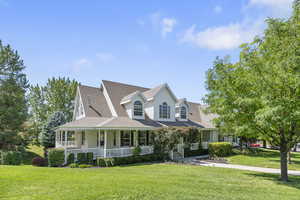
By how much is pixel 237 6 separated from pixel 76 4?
389 inches

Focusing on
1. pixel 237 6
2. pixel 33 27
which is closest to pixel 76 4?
pixel 33 27

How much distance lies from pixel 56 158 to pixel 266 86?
14967mm

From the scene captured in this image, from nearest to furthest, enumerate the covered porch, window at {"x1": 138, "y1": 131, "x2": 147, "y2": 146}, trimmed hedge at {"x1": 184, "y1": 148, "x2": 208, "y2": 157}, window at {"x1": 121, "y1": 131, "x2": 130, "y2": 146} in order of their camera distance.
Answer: the covered porch → window at {"x1": 121, "y1": 131, "x2": 130, "y2": 146} → window at {"x1": 138, "y1": 131, "x2": 147, "y2": 146} → trimmed hedge at {"x1": 184, "y1": 148, "x2": 208, "y2": 157}

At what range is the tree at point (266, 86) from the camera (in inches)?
355

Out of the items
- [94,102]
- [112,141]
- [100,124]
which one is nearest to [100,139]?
[112,141]

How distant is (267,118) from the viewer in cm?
891

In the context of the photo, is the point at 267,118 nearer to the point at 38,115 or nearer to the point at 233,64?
the point at 233,64

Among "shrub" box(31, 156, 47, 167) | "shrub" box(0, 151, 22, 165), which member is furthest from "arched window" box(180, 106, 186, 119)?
"shrub" box(0, 151, 22, 165)

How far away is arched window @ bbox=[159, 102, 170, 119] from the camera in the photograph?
929 inches

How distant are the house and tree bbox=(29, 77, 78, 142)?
18.3 meters

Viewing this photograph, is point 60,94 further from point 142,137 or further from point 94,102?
point 142,137

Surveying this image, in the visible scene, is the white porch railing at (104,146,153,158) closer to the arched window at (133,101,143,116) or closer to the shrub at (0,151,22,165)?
the arched window at (133,101,143,116)

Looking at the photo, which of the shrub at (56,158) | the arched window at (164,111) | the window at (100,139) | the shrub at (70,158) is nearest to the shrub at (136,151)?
the window at (100,139)

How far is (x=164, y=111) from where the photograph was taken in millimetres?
23938
